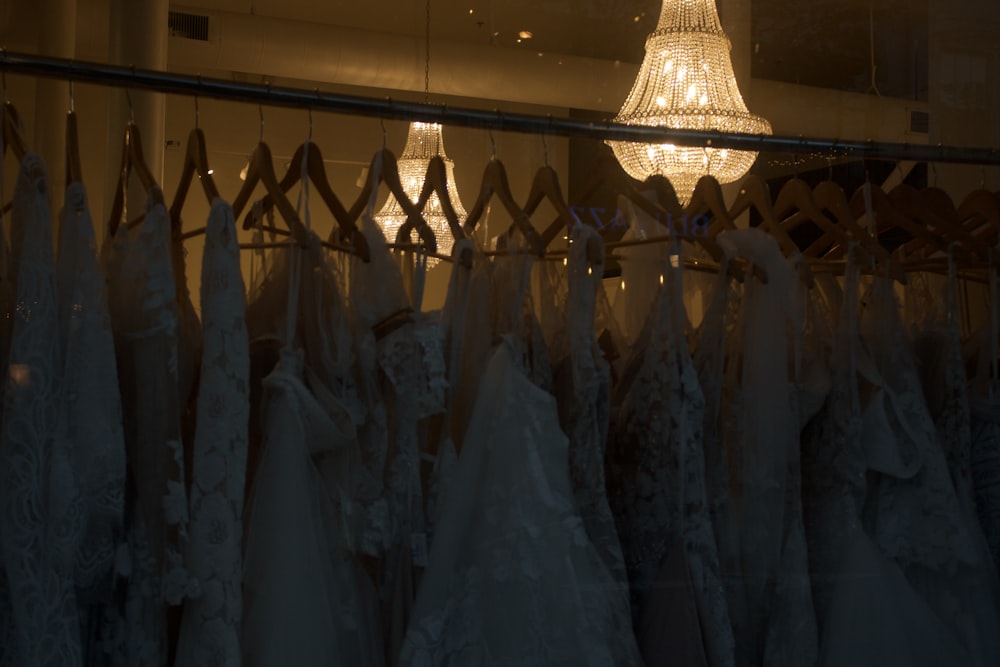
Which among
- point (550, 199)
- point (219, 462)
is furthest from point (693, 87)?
point (219, 462)

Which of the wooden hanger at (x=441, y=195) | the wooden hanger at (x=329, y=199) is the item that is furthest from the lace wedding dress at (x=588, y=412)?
the wooden hanger at (x=329, y=199)

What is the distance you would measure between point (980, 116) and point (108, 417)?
54.4 inches

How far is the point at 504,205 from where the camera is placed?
3.88 ft

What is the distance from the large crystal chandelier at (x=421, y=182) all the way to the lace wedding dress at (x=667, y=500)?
0.35 m

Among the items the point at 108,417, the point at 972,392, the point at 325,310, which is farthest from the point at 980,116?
the point at 108,417

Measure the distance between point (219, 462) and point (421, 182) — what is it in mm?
794

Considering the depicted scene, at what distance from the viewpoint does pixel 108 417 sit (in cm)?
93

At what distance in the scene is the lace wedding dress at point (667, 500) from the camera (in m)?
1.06

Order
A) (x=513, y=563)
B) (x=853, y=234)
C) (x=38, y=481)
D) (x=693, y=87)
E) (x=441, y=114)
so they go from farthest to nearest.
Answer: (x=693, y=87) → (x=853, y=234) → (x=441, y=114) → (x=513, y=563) → (x=38, y=481)

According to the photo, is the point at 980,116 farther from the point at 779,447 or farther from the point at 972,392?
the point at 779,447

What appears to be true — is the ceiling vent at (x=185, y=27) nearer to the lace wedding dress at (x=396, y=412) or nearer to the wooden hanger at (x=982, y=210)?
the lace wedding dress at (x=396, y=412)

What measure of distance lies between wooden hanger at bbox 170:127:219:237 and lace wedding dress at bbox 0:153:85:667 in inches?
6.3

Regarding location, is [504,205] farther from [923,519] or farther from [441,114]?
[923,519]

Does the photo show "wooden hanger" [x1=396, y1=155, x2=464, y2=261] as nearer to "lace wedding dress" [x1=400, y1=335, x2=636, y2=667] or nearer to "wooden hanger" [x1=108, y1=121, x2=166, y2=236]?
"lace wedding dress" [x1=400, y1=335, x2=636, y2=667]
